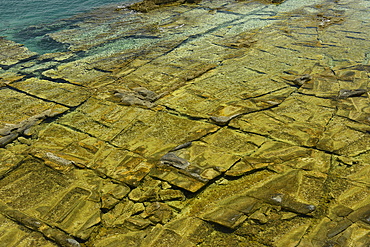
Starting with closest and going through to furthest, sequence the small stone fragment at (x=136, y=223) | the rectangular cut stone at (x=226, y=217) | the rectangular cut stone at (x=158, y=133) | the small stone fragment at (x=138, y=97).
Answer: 1. the rectangular cut stone at (x=226, y=217)
2. the small stone fragment at (x=136, y=223)
3. the rectangular cut stone at (x=158, y=133)
4. the small stone fragment at (x=138, y=97)

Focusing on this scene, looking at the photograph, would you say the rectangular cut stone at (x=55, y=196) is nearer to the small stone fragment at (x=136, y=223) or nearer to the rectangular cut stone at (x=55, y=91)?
the small stone fragment at (x=136, y=223)

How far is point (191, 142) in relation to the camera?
4.14 meters

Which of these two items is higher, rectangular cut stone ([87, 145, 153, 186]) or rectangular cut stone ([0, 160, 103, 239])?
rectangular cut stone ([87, 145, 153, 186])

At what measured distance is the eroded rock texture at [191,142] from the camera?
9.86 ft

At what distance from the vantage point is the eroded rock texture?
3004 millimetres

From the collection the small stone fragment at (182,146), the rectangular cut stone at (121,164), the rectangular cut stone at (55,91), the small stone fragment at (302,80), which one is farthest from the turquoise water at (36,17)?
the small stone fragment at (302,80)

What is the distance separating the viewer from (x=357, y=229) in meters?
2.77

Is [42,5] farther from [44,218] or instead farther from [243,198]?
[243,198]

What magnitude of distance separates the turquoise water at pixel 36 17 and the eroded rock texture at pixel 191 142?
1160 mm

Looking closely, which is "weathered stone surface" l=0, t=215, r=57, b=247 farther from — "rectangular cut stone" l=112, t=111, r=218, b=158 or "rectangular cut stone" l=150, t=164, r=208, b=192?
"rectangular cut stone" l=112, t=111, r=218, b=158

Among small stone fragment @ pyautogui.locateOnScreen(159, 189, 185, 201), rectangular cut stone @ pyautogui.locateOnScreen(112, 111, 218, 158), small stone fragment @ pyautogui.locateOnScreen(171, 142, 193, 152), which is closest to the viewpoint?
small stone fragment @ pyautogui.locateOnScreen(159, 189, 185, 201)

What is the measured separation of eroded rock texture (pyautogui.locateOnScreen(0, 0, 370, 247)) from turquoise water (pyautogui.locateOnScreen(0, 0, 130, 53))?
1160 mm

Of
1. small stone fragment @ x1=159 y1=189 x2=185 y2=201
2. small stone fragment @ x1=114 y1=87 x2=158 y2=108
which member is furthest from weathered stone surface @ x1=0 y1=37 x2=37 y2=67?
small stone fragment @ x1=159 y1=189 x2=185 y2=201

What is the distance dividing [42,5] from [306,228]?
14.8 meters
